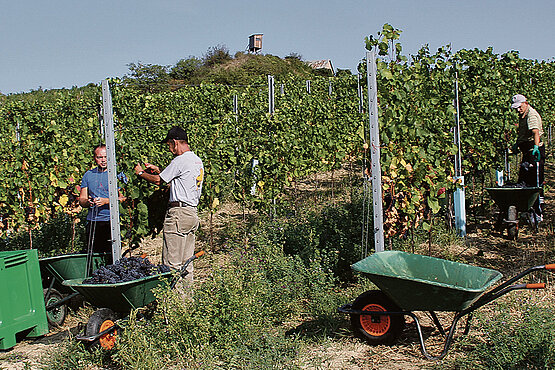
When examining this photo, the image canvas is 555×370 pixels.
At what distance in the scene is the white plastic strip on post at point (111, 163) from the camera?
168 inches

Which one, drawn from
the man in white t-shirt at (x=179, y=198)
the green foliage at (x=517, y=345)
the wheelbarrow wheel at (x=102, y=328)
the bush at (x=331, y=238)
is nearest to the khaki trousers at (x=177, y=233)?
the man in white t-shirt at (x=179, y=198)

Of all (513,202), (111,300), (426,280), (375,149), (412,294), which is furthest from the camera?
(513,202)

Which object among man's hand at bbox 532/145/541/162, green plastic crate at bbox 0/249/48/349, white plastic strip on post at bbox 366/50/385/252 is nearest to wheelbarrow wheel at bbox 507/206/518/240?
man's hand at bbox 532/145/541/162

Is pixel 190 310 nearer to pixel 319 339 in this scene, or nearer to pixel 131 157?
pixel 319 339

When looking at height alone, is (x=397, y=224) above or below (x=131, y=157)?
below

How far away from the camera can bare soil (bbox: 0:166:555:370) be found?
339cm

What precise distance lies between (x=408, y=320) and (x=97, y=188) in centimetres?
276

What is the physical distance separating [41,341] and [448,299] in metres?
3.06

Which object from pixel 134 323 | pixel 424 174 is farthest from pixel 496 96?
pixel 134 323

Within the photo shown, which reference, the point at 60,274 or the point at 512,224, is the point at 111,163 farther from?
the point at 512,224

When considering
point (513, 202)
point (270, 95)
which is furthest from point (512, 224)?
point (270, 95)

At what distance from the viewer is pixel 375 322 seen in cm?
355

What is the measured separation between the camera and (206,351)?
337 cm

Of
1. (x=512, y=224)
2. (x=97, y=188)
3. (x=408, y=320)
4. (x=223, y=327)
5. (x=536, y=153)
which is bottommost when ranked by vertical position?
(x=408, y=320)
